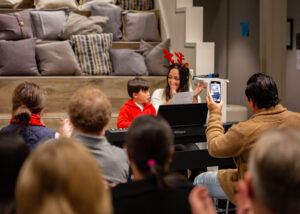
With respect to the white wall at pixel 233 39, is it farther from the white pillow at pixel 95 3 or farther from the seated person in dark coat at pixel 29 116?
the seated person in dark coat at pixel 29 116

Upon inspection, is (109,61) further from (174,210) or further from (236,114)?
(174,210)

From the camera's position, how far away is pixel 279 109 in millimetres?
2434

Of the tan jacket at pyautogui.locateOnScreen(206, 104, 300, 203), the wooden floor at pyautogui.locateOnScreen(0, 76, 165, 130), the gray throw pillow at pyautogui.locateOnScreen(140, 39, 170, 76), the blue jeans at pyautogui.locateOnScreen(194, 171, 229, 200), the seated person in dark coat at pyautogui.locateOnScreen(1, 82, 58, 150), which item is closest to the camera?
the tan jacket at pyautogui.locateOnScreen(206, 104, 300, 203)

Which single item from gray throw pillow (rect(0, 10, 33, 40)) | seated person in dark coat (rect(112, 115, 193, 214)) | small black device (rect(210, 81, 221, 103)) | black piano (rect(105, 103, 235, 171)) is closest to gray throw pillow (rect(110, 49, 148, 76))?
gray throw pillow (rect(0, 10, 33, 40))

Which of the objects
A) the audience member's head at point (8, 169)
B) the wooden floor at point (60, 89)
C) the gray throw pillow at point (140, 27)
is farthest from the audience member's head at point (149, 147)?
the gray throw pillow at point (140, 27)

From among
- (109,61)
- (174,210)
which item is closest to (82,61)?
(109,61)

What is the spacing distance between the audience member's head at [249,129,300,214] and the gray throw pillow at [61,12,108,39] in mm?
4122

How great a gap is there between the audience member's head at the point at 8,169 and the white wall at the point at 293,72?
18.5 ft

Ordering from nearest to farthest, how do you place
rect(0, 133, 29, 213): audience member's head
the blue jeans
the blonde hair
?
the blonde hair, rect(0, 133, 29, 213): audience member's head, the blue jeans

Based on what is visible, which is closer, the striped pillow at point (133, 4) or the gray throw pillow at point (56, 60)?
the gray throw pillow at point (56, 60)

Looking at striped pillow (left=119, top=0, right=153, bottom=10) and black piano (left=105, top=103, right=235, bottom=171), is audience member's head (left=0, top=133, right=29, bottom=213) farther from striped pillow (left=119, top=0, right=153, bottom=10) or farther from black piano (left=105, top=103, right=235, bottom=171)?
striped pillow (left=119, top=0, right=153, bottom=10)

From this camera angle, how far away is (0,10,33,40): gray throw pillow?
15.7ft

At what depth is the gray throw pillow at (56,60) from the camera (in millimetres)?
4637

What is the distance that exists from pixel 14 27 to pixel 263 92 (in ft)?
10.5
